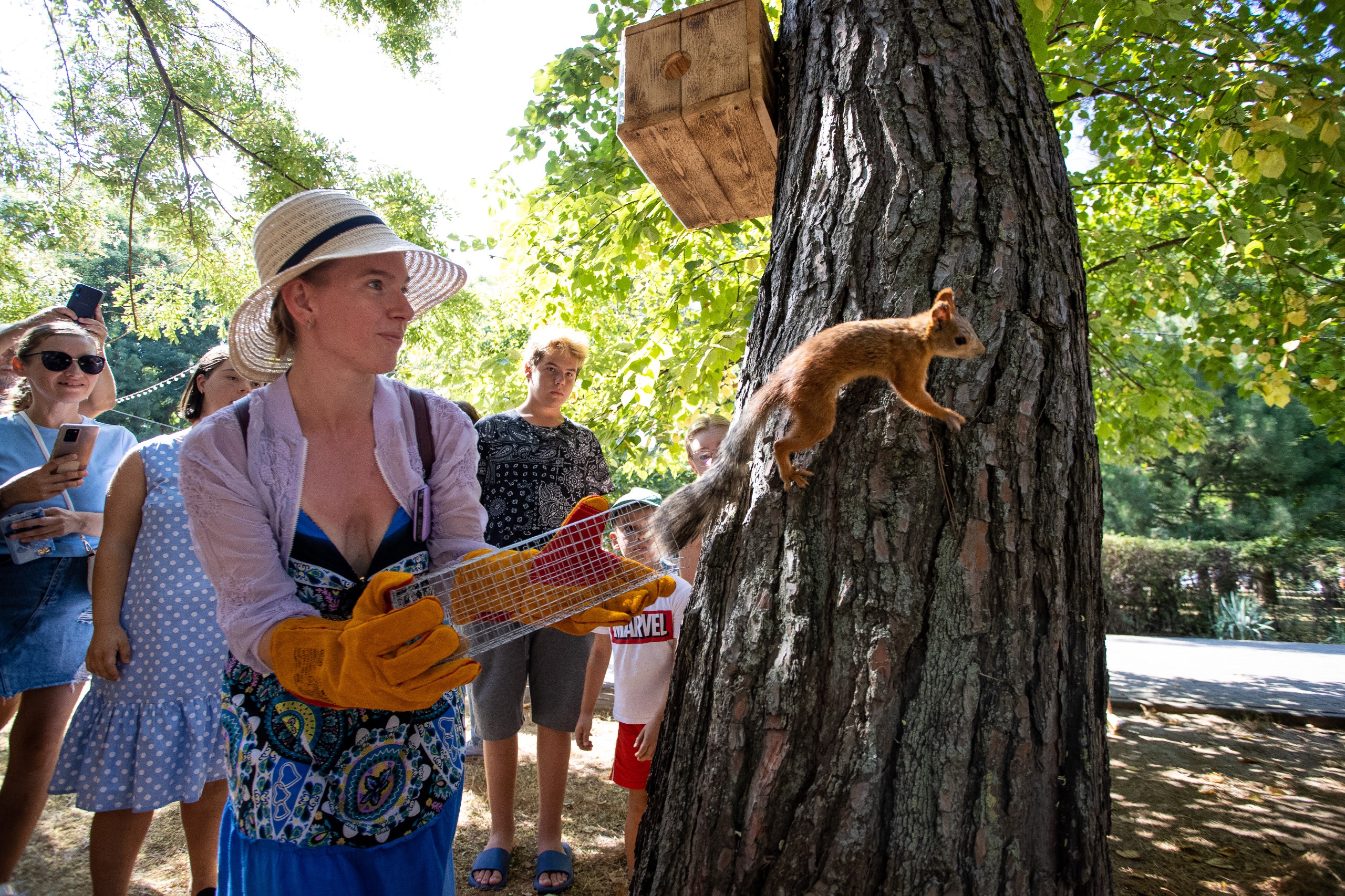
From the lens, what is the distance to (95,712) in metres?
2.48

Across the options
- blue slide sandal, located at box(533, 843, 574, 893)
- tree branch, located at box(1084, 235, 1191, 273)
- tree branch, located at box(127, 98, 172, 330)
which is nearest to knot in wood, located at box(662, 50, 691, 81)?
blue slide sandal, located at box(533, 843, 574, 893)

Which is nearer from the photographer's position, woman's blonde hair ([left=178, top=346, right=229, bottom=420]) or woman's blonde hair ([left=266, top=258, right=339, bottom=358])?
woman's blonde hair ([left=266, top=258, right=339, bottom=358])

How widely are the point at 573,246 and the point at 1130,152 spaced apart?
4.06m

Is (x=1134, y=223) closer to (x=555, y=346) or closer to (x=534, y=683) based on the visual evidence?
(x=555, y=346)

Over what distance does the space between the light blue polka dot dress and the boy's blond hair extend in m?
1.48

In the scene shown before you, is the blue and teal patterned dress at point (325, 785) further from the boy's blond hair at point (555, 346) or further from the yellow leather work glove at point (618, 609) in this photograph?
the boy's blond hair at point (555, 346)

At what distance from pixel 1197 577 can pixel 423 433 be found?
49.1 feet

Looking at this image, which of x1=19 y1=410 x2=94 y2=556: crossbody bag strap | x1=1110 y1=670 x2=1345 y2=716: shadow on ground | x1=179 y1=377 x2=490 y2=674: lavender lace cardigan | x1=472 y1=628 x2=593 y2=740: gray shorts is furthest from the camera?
x1=1110 y1=670 x2=1345 y2=716: shadow on ground

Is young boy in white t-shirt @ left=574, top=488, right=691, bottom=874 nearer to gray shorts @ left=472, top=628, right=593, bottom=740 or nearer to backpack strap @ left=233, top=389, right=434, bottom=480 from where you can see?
gray shorts @ left=472, top=628, right=593, bottom=740

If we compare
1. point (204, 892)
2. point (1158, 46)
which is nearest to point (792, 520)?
point (204, 892)

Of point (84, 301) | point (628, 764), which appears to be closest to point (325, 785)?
point (628, 764)

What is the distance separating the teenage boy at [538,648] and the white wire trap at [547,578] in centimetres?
151

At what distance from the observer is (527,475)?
333 cm

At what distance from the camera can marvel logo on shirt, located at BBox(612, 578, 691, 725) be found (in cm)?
301
